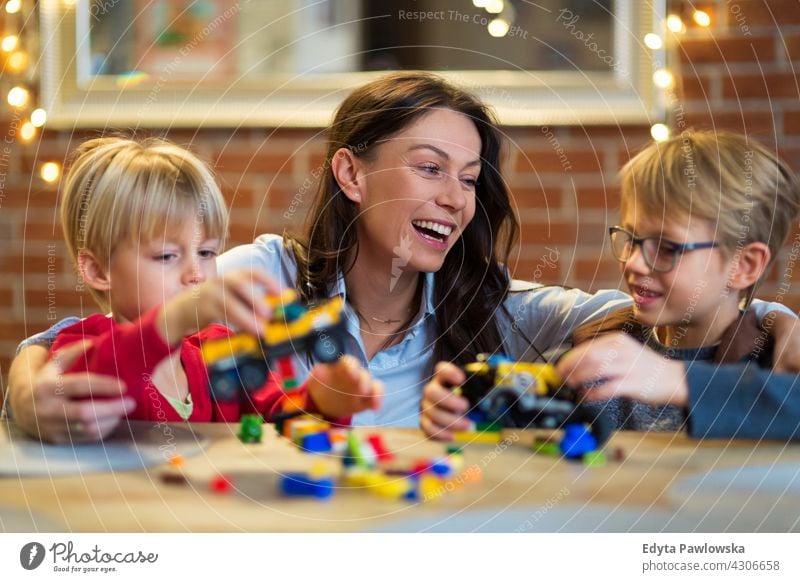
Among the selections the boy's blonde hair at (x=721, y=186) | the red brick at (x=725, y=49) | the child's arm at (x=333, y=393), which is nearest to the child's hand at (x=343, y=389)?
the child's arm at (x=333, y=393)

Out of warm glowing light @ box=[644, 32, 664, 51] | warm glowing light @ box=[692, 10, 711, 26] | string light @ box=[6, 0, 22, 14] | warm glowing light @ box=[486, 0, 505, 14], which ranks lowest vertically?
warm glowing light @ box=[644, 32, 664, 51]

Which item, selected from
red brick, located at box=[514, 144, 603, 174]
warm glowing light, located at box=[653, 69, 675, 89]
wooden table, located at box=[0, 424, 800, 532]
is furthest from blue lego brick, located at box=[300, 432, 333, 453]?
warm glowing light, located at box=[653, 69, 675, 89]

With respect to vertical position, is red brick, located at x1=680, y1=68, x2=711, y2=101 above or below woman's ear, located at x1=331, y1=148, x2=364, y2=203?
above

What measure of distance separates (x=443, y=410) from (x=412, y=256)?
11 centimetres

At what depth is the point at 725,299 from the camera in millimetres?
626

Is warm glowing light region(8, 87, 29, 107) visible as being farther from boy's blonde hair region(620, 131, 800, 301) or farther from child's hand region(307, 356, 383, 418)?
boy's blonde hair region(620, 131, 800, 301)

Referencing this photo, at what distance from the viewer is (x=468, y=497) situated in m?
0.58

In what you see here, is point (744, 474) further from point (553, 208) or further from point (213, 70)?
point (213, 70)

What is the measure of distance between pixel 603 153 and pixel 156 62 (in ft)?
1.07

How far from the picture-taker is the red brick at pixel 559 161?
66 centimetres

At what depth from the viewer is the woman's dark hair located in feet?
2.07

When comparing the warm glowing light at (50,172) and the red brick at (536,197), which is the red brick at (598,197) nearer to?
the red brick at (536,197)
